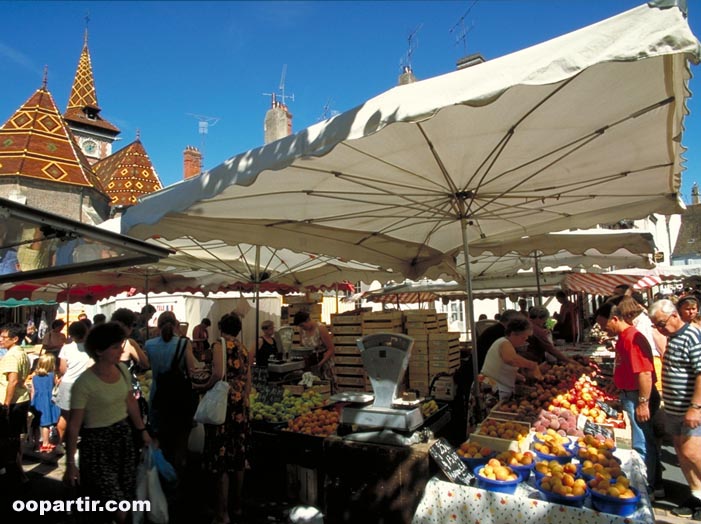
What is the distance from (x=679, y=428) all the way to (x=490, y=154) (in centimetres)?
307

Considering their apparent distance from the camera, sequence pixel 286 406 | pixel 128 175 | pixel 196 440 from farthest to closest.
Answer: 1. pixel 128 175
2. pixel 286 406
3. pixel 196 440

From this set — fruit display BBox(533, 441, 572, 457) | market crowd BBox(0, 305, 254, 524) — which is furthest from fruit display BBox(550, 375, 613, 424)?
market crowd BBox(0, 305, 254, 524)

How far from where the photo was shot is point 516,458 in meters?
3.05

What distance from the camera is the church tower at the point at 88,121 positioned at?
56.2 meters

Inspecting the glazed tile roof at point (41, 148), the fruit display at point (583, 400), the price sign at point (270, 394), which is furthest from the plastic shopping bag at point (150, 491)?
the glazed tile roof at point (41, 148)

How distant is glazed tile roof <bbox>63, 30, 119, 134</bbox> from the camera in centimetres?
5669

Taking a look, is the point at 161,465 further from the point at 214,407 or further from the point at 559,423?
the point at 559,423

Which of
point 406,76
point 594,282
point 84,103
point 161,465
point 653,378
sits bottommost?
point 161,465

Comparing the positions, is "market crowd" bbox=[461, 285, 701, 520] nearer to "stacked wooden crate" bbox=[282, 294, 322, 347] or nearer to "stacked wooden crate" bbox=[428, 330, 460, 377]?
"stacked wooden crate" bbox=[428, 330, 460, 377]

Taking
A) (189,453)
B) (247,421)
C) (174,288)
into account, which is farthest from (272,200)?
(174,288)

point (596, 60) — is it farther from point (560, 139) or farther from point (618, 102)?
point (560, 139)

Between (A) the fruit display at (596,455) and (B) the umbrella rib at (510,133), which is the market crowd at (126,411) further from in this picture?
(A) the fruit display at (596,455)

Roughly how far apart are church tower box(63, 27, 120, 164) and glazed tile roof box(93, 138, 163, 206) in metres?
11.6

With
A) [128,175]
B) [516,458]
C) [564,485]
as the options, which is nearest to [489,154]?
[516,458]
